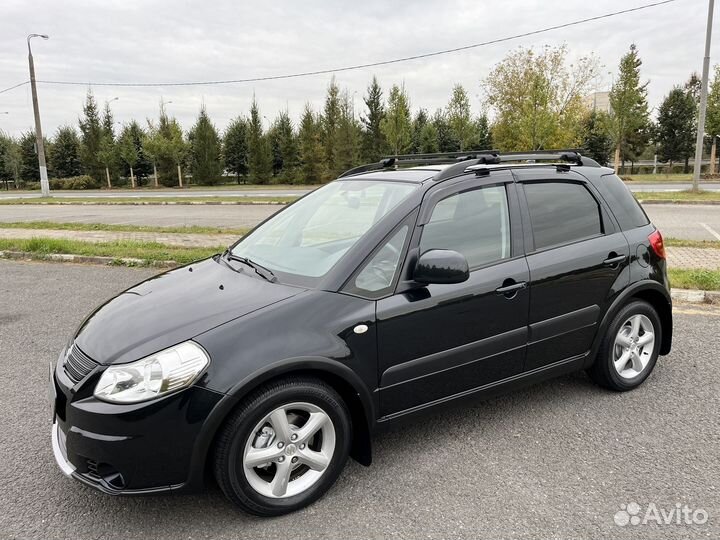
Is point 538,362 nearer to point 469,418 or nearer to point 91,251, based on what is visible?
point 469,418

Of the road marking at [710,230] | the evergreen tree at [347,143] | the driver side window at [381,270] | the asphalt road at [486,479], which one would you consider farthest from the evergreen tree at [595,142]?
the driver side window at [381,270]

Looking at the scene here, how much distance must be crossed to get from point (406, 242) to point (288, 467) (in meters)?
1.32

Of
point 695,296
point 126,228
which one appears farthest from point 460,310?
point 126,228

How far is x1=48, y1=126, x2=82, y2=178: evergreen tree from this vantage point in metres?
50.4

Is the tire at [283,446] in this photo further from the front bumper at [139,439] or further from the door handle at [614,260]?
the door handle at [614,260]

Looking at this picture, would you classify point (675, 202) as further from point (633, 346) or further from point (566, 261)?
point (566, 261)

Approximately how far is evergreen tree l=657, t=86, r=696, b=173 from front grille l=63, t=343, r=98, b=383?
47322 mm

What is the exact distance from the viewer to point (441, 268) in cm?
272

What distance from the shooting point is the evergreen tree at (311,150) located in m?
40.1

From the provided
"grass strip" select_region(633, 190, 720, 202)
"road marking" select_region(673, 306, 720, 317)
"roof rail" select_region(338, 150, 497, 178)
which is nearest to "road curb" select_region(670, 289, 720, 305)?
"road marking" select_region(673, 306, 720, 317)

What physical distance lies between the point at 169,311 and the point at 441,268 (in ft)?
4.66

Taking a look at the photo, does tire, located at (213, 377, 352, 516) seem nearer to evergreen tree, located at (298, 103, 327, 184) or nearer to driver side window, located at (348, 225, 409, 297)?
driver side window, located at (348, 225, 409, 297)

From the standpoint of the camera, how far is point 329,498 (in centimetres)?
270

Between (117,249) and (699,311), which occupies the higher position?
(117,249)
